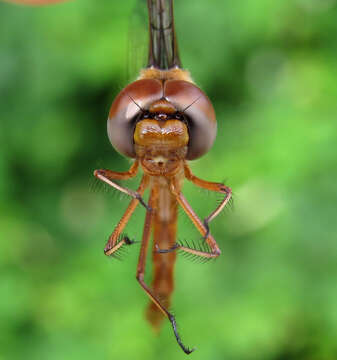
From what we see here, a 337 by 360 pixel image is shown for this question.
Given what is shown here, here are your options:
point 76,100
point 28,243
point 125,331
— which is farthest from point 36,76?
point 125,331

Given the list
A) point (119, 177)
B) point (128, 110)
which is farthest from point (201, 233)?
point (128, 110)

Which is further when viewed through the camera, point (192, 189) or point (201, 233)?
point (192, 189)

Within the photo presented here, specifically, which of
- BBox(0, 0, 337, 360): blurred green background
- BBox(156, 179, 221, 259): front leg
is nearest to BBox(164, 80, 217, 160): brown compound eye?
BBox(156, 179, 221, 259): front leg

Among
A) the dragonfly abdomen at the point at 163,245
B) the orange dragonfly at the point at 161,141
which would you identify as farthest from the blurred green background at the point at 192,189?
the orange dragonfly at the point at 161,141

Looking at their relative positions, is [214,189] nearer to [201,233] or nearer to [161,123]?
[201,233]

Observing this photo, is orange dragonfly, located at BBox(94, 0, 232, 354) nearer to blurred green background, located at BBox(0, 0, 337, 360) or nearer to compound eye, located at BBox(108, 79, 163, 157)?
compound eye, located at BBox(108, 79, 163, 157)
